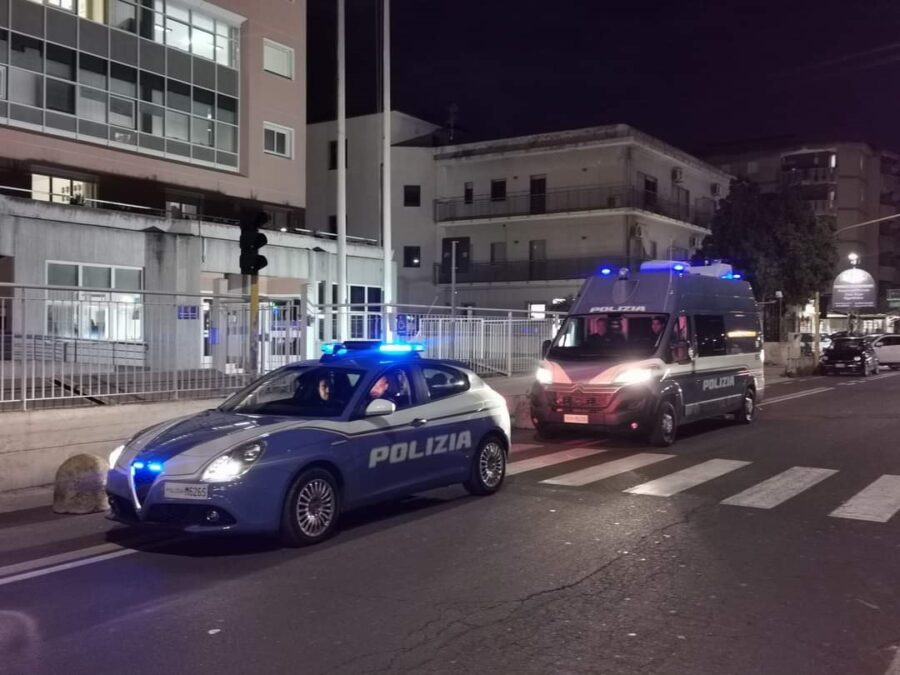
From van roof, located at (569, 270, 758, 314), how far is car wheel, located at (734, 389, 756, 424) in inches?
84.3

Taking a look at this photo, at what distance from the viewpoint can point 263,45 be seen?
97.3 feet

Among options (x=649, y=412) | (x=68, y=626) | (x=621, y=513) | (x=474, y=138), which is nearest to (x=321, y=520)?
(x=68, y=626)

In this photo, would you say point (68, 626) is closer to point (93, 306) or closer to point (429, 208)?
point (93, 306)

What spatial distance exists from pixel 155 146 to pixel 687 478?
21480mm

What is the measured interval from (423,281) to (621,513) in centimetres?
3363

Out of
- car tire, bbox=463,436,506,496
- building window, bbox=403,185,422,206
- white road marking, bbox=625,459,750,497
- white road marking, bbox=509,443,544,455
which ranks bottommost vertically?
white road marking, bbox=509,443,544,455

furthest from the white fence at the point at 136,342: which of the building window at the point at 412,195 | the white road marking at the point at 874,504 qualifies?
the building window at the point at 412,195

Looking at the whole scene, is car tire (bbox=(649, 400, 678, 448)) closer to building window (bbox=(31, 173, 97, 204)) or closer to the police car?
the police car

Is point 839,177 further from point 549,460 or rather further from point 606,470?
point 606,470

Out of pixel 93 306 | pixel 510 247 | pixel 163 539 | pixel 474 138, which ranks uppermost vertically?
pixel 474 138

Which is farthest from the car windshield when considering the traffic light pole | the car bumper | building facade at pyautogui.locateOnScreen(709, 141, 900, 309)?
building facade at pyautogui.locateOnScreen(709, 141, 900, 309)

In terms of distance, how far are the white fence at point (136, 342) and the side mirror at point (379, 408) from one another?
196 inches

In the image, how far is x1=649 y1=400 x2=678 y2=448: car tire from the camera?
40.2 ft

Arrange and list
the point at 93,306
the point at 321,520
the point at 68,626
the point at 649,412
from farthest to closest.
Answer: the point at 649,412 < the point at 93,306 < the point at 321,520 < the point at 68,626
